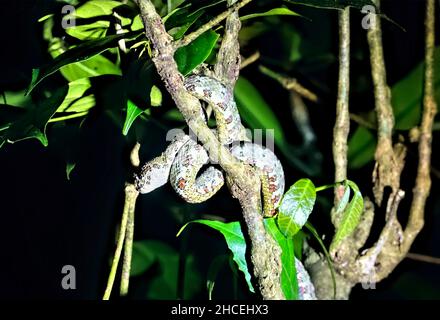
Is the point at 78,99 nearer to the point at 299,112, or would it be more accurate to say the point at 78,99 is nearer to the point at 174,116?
the point at 174,116

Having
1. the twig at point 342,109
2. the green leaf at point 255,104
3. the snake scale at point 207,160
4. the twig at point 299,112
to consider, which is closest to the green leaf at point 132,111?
the snake scale at point 207,160

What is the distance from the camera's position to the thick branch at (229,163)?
41 cm

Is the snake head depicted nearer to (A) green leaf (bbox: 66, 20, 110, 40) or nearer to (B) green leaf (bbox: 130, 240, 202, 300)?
(A) green leaf (bbox: 66, 20, 110, 40)

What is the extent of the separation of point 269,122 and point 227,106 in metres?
0.42

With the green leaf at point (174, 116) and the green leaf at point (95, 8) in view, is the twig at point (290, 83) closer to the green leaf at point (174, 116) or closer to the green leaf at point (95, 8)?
the green leaf at point (174, 116)

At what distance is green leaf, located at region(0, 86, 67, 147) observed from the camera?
47 cm

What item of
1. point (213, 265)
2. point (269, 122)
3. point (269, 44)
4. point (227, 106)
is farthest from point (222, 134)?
point (269, 44)

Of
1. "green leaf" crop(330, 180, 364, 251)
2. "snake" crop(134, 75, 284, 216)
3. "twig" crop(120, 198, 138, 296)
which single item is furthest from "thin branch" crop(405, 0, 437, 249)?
"twig" crop(120, 198, 138, 296)

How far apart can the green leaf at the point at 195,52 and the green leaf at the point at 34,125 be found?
0.41 feet

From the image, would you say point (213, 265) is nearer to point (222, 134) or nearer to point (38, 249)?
point (222, 134)

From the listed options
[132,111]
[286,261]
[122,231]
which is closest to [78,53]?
[132,111]

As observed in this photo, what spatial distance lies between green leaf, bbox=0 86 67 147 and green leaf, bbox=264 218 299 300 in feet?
0.73
